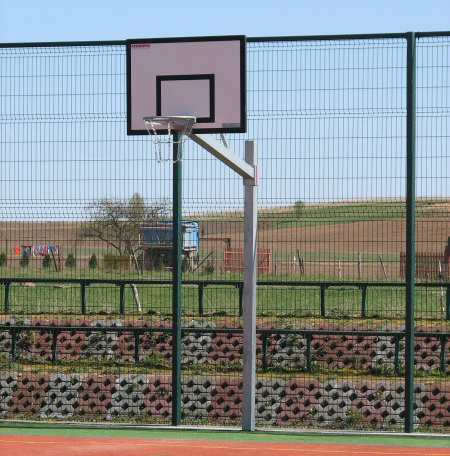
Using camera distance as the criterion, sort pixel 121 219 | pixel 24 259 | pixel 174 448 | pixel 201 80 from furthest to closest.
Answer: pixel 24 259, pixel 121 219, pixel 201 80, pixel 174 448

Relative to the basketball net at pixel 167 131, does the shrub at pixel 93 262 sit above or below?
below

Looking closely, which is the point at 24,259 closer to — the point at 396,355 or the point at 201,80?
the point at 201,80

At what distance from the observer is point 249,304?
11.1 m

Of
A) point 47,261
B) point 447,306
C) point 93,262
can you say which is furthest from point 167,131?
point 447,306

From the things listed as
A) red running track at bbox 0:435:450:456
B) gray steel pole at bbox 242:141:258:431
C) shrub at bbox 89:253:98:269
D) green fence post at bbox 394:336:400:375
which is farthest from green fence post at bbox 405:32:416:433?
shrub at bbox 89:253:98:269

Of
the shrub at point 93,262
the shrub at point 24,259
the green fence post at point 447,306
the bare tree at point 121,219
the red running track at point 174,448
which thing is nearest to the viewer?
the red running track at point 174,448

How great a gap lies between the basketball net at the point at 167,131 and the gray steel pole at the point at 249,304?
2.69 ft

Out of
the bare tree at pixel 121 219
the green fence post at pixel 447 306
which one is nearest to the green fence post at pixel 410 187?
the bare tree at pixel 121 219

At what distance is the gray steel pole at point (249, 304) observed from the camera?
1107 centimetres

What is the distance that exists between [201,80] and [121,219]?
196cm

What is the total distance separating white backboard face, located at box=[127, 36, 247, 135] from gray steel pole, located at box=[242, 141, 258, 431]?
72 centimetres

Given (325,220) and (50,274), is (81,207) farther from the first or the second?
(325,220)

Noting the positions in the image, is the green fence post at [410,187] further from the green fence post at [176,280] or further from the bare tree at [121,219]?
the bare tree at [121,219]

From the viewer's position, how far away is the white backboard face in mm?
11219
